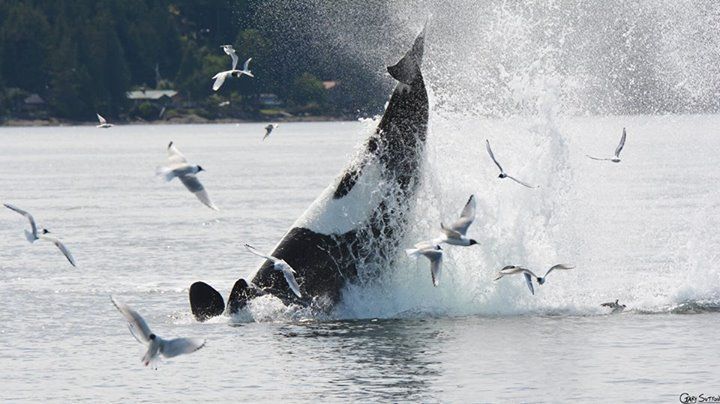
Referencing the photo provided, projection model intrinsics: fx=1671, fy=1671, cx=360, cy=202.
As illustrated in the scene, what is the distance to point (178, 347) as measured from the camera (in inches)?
864

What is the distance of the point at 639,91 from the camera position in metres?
170

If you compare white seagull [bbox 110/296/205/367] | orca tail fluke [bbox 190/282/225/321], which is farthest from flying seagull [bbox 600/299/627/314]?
white seagull [bbox 110/296/205/367]

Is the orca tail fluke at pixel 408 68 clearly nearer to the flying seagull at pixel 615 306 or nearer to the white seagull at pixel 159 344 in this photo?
the flying seagull at pixel 615 306

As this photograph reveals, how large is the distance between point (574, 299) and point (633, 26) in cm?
9575

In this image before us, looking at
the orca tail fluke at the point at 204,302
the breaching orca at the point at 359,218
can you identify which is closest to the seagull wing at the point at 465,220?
the breaching orca at the point at 359,218

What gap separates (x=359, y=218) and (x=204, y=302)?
3.32 meters

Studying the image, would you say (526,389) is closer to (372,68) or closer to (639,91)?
(639,91)

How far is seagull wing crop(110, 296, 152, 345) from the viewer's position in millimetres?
21250

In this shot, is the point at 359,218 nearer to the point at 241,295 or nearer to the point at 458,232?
the point at 241,295

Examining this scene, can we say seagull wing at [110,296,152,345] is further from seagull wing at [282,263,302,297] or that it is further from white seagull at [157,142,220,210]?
Result: seagull wing at [282,263,302,297]

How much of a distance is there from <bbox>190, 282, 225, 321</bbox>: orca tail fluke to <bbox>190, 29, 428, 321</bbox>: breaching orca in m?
0.02

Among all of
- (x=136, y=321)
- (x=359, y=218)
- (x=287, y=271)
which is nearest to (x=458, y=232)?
(x=287, y=271)

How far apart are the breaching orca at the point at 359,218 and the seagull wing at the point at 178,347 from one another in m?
8.40

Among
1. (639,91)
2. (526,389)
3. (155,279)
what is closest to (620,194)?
(155,279)
